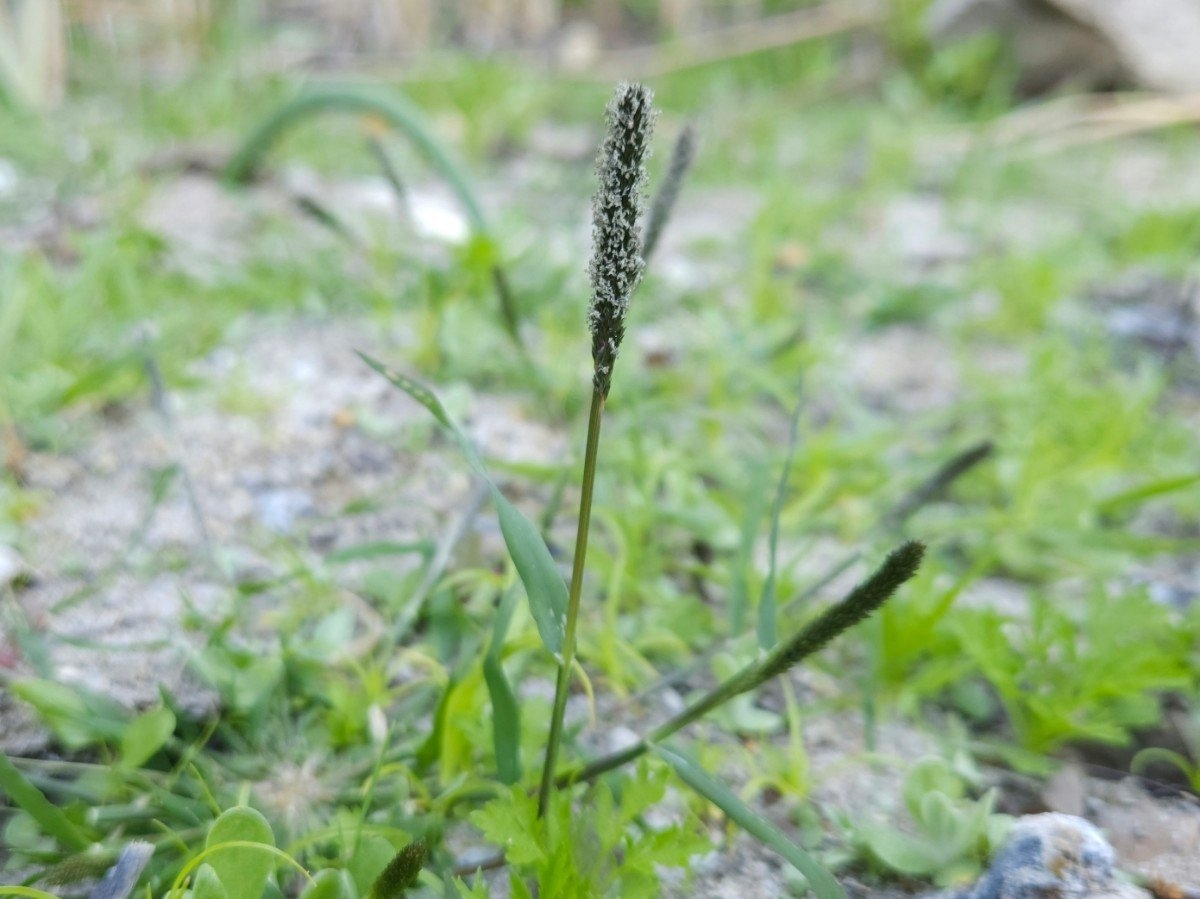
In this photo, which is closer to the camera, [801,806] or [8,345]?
[801,806]

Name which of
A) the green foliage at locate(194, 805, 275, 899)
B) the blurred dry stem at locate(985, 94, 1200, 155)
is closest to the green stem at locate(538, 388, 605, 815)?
the green foliage at locate(194, 805, 275, 899)

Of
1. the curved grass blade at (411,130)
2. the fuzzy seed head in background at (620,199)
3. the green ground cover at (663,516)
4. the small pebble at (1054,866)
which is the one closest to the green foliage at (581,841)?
the green ground cover at (663,516)

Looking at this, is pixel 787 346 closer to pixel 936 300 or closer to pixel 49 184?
pixel 936 300

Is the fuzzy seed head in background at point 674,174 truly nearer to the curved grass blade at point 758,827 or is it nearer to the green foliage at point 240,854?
the curved grass blade at point 758,827

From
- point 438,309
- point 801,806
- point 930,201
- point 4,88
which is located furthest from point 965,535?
point 4,88


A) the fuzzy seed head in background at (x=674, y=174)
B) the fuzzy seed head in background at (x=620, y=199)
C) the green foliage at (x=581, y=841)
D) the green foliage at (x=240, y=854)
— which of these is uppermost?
the fuzzy seed head in background at (x=674, y=174)

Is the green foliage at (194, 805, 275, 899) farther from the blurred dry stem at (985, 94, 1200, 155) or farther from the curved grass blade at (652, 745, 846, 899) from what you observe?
the blurred dry stem at (985, 94, 1200, 155)

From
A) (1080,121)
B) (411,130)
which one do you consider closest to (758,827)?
(411,130)
